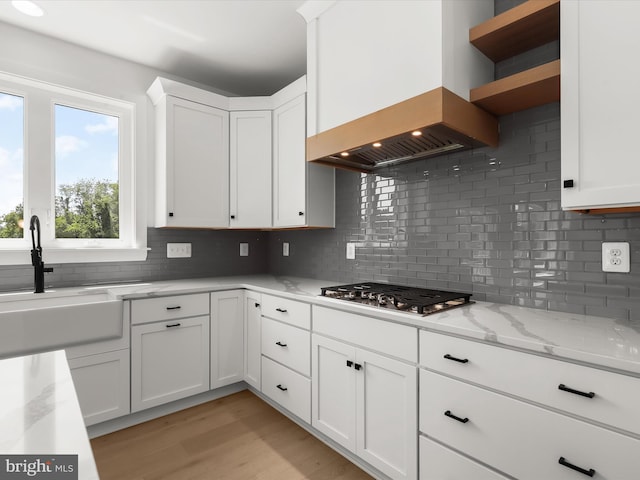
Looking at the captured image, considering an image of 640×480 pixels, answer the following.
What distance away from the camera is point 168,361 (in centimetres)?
249

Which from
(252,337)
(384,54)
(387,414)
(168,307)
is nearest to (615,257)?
(387,414)

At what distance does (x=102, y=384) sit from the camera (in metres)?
2.24

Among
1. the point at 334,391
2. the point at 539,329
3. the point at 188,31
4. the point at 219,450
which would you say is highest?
the point at 188,31

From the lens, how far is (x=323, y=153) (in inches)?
86.7

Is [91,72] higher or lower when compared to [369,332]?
higher

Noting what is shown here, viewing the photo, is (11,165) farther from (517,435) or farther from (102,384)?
(517,435)

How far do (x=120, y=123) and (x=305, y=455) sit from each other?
2826 millimetres

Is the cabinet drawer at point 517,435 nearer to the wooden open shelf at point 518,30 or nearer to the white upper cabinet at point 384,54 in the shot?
the white upper cabinet at point 384,54

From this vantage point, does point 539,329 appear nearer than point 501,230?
Yes

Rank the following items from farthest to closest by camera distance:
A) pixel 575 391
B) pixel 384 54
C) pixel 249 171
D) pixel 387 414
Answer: pixel 249 171
pixel 384 54
pixel 387 414
pixel 575 391

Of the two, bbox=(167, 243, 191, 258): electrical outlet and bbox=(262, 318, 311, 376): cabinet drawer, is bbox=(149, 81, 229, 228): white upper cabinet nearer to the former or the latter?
bbox=(167, 243, 191, 258): electrical outlet

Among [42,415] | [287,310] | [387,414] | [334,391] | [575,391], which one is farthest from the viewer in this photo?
[287,310]

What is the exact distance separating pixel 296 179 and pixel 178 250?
124 cm
